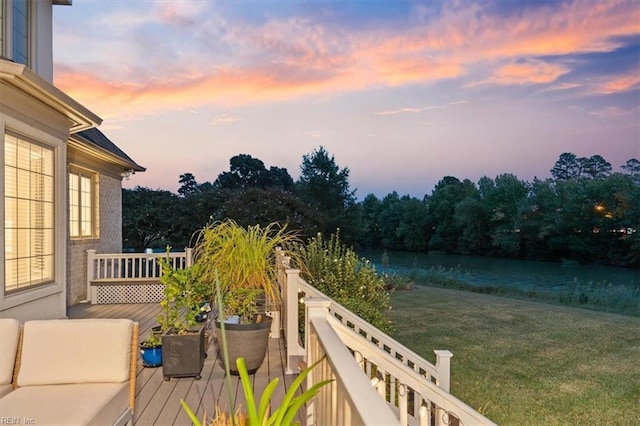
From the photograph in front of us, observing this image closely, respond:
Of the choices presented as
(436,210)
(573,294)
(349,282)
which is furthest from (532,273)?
(349,282)

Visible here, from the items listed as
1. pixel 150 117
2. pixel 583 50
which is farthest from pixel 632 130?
pixel 150 117

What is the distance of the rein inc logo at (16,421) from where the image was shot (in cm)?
229

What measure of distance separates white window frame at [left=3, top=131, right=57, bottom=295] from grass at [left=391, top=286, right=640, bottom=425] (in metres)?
5.04

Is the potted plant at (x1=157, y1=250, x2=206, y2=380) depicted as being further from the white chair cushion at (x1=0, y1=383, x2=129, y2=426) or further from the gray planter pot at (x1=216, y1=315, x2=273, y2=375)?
the white chair cushion at (x1=0, y1=383, x2=129, y2=426)

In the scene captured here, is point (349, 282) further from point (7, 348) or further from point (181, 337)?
point (7, 348)

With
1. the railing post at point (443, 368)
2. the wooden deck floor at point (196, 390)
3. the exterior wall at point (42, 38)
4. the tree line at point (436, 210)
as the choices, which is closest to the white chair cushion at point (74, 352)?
the wooden deck floor at point (196, 390)

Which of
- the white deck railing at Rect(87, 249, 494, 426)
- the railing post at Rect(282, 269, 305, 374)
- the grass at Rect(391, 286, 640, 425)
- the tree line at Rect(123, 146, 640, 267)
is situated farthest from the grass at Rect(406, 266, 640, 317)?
the railing post at Rect(282, 269, 305, 374)

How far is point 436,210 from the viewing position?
113ft

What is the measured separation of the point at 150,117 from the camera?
12219mm

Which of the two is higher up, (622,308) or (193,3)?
(193,3)

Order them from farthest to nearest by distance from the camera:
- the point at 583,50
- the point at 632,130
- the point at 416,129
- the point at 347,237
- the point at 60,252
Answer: the point at 347,237, the point at 416,129, the point at 632,130, the point at 583,50, the point at 60,252

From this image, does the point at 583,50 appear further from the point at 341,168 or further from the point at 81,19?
the point at 341,168

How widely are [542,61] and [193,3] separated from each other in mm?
8619

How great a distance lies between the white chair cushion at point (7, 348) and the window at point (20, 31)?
423 centimetres
